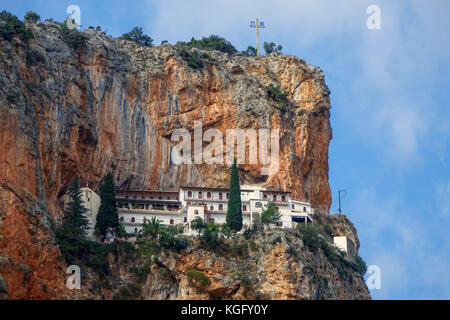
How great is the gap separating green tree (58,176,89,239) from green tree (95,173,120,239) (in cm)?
138

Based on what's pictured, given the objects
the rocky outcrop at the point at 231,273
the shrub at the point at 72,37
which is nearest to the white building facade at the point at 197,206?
the rocky outcrop at the point at 231,273

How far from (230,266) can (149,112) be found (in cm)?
2445

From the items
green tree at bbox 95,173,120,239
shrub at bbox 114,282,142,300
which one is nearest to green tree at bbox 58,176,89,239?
green tree at bbox 95,173,120,239

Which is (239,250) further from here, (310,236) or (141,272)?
(141,272)

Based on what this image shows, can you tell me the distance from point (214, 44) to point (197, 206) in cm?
3159

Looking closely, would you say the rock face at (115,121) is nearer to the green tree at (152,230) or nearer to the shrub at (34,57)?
the shrub at (34,57)

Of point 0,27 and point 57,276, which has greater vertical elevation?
point 0,27

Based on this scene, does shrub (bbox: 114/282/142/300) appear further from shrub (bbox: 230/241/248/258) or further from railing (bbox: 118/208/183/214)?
railing (bbox: 118/208/183/214)

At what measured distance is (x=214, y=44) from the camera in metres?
128

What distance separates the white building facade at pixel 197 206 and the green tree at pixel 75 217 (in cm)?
611
